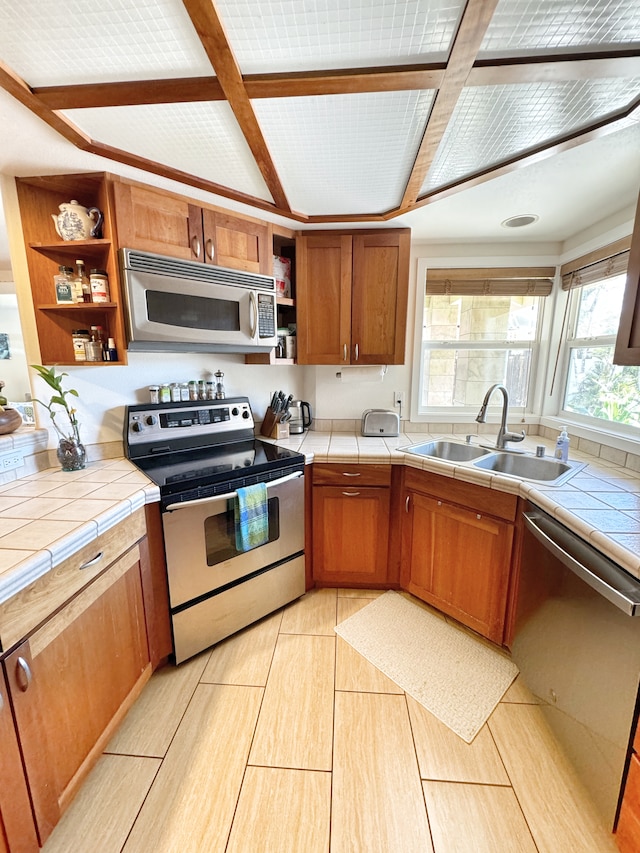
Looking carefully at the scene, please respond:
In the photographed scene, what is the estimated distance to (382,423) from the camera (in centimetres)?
232

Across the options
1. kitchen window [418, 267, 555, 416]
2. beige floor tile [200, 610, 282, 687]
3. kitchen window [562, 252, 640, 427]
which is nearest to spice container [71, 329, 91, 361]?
beige floor tile [200, 610, 282, 687]

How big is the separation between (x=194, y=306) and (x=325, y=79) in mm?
1044

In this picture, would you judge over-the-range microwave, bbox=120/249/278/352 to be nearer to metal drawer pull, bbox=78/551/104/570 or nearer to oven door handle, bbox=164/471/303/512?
oven door handle, bbox=164/471/303/512

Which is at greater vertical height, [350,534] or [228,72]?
[228,72]

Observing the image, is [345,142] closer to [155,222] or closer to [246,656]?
[155,222]

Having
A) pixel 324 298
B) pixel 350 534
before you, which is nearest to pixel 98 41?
pixel 324 298

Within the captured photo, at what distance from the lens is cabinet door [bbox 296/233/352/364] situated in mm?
2057

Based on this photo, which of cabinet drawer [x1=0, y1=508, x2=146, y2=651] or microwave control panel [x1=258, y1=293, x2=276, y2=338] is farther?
microwave control panel [x1=258, y1=293, x2=276, y2=338]

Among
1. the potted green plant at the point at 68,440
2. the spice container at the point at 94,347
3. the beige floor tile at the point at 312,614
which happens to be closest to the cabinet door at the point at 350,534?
the beige floor tile at the point at 312,614

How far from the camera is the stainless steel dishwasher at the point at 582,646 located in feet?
3.20

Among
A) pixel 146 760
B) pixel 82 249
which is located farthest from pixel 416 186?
pixel 146 760

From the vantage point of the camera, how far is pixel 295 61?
91 cm

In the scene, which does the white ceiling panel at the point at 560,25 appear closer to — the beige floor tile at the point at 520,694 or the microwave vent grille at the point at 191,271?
the microwave vent grille at the point at 191,271

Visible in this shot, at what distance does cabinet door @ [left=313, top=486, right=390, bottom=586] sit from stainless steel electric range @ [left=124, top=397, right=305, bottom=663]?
14 cm
